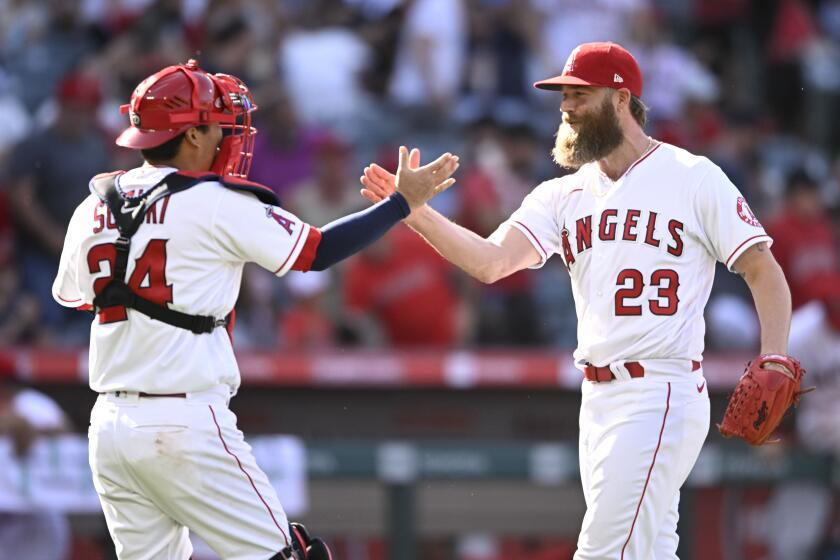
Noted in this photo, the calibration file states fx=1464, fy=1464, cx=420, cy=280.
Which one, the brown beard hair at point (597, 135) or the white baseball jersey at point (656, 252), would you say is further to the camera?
the brown beard hair at point (597, 135)

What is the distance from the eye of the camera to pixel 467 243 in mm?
5133

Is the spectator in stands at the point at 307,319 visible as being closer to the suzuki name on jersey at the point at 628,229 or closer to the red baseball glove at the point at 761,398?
the suzuki name on jersey at the point at 628,229

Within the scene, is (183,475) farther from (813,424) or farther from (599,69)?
(813,424)

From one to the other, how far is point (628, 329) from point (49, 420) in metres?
3.70

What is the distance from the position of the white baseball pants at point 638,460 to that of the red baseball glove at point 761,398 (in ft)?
0.45

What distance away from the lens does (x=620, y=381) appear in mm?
4762

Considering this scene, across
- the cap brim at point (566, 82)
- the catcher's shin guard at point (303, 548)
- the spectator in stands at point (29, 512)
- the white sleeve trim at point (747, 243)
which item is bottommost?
the spectator in stands at point (29, 512)

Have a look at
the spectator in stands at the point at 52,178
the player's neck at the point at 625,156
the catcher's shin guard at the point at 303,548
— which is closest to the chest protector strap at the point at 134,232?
the catcher's shin guard at the point at 303,548

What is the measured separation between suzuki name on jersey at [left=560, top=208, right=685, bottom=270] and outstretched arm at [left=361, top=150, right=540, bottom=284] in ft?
0.82

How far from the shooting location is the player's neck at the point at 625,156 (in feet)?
16.3

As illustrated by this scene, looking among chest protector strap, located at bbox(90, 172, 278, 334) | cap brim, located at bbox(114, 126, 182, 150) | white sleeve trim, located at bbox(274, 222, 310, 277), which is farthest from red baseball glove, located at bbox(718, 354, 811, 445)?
cap brim, located at bbox(114, 126, 182, 150)

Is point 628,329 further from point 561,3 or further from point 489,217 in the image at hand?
point 561,3

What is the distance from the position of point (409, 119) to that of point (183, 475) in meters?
5.96

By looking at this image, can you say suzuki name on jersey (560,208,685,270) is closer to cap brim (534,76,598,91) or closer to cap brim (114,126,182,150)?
cap brim (534,76,598,91)
